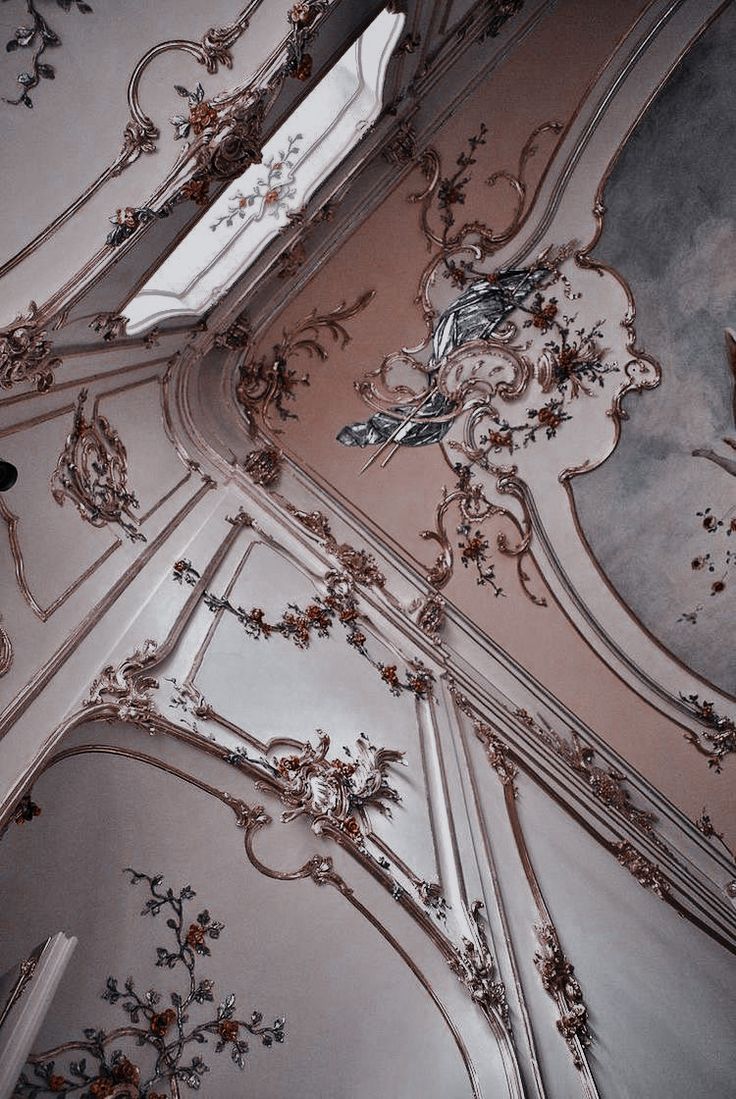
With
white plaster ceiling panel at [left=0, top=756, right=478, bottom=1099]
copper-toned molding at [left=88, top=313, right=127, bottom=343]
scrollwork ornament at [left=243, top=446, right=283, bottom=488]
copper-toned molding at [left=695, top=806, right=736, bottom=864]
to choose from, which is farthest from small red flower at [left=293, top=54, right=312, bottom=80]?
copper-toned molding at [left=695, top=806, right=736, bottom=864]

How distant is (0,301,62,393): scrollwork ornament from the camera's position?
309 centimetres

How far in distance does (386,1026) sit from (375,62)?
5056mm

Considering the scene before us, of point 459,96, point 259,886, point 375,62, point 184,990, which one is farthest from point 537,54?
point 184,990

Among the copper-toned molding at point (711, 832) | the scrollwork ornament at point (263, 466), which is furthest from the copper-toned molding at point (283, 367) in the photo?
the copper-toned molding at point (711, 832)

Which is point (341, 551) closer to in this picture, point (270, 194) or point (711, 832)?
point (270, 194)

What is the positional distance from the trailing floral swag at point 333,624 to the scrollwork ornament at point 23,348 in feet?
6.00

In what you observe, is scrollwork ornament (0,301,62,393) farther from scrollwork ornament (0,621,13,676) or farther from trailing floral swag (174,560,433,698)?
trailing floral swag (174,560,433,698)

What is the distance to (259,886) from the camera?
436 centimetres

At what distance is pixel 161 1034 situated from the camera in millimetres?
A: 4102

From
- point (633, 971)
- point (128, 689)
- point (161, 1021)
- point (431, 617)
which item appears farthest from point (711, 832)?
point (128, 689)

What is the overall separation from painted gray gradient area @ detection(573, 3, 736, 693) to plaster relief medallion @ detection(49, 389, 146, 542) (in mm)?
2955

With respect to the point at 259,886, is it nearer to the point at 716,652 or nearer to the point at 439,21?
the point at 716,652

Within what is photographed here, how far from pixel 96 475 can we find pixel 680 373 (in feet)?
12.0

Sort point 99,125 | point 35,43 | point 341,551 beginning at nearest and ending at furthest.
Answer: point 35,43 → point 99,125 → point 341,551
